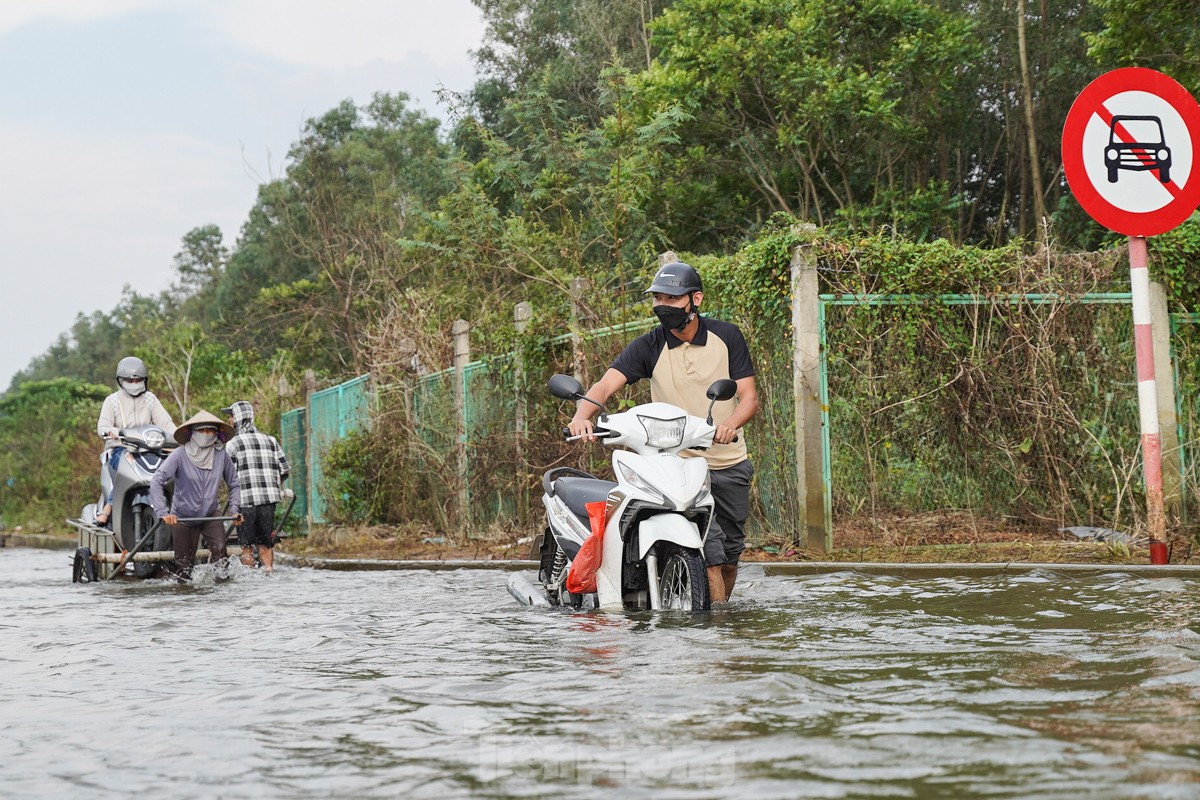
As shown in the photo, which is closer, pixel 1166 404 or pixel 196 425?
pixel 1166 404

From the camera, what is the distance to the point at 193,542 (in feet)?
41.2

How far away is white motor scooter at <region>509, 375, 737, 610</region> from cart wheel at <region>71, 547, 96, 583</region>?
26.0ft

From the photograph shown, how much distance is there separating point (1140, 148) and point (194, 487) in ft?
26.3

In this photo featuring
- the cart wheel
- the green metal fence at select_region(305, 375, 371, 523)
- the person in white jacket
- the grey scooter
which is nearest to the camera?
the grey scooter

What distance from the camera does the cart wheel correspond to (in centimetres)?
1373

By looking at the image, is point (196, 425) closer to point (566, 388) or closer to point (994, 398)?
point (566, 388)

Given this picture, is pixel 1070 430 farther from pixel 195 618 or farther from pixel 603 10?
pixel 603 10

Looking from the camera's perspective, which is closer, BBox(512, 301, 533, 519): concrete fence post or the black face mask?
the black face mask

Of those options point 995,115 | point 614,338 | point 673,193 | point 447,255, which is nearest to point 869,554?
point 614,338

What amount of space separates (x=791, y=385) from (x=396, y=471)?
7.47 metres

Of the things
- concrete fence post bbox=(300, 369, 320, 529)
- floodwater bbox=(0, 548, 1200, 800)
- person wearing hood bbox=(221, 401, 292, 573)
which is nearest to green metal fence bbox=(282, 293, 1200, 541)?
floodwater bbox=(0, 548, 1200, 800)

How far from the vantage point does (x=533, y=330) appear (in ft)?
46.6

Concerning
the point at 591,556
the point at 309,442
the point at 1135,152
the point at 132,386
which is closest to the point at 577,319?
the point at 132,386

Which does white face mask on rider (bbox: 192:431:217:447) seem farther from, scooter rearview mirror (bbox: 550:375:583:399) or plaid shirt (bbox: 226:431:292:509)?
scooter rearview mirror (bbox: 550:375:583:399)
